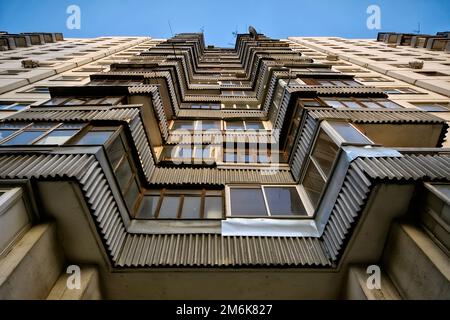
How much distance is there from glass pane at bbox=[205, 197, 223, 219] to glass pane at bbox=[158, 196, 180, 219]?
94 centimetres

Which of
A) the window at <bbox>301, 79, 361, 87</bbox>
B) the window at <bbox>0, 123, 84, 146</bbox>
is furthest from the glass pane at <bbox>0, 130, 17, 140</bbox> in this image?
the window at <bbox>301, 79, 361, 87</bbox>

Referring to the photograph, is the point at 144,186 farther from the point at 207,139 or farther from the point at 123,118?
the point at 207,139

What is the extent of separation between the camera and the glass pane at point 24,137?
7.18m

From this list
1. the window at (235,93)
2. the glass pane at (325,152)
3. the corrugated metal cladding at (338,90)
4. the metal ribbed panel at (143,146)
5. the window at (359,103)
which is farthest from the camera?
the window at (235,93)

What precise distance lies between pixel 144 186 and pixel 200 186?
1.86 m

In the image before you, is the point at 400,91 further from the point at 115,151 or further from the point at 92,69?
the point at 92,69

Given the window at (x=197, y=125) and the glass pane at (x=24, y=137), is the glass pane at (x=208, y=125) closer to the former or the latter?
the window at (x=197, y=125)

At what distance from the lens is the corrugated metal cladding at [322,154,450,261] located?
5.17m

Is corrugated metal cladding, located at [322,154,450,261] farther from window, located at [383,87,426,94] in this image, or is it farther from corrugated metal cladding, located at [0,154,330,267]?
window, located at [383,87,426,94]

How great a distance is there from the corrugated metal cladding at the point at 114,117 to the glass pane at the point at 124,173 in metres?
0.70

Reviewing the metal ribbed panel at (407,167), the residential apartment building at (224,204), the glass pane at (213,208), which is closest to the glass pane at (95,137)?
the residential apartment building at (224,204)

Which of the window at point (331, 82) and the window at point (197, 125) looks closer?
the window at point (331, 82)

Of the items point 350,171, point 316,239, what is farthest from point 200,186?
point 350,171

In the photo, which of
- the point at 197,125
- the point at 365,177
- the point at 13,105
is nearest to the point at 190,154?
the point at 197,125
